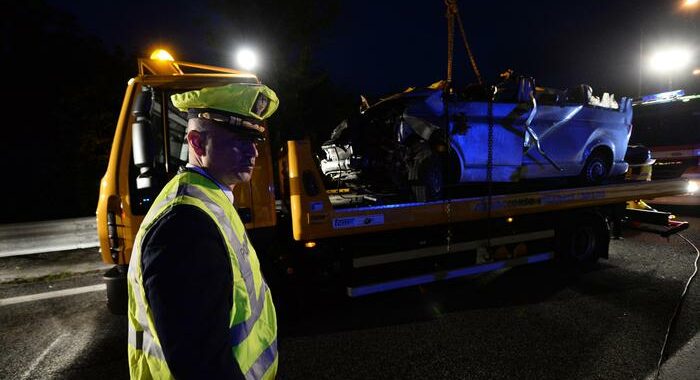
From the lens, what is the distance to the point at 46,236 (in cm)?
601

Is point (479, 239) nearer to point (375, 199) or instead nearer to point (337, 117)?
point (375, 199)

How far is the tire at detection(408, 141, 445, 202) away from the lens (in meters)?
4.32

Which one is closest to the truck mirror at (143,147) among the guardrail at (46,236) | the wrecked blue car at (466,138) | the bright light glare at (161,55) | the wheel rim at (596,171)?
the bright light glare at (161,55)

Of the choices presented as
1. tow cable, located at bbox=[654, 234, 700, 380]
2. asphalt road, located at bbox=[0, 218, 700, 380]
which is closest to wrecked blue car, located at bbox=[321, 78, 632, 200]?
asphalt road, located at bbox=[0, 218, 700, 380]

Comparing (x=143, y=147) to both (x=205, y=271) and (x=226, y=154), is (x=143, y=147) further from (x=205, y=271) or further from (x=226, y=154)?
(x=205, y=271)

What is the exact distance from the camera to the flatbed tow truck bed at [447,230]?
3.61 metres

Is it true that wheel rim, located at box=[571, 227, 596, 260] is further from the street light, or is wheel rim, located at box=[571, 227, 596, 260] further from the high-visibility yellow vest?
the street light

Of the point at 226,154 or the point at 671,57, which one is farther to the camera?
the point at 671,57

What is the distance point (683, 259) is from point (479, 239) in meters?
Result: 3.91

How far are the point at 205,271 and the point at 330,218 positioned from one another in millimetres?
2723

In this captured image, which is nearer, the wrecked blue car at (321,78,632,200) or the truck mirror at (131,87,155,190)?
the truck mirror at (131,87,155,190)

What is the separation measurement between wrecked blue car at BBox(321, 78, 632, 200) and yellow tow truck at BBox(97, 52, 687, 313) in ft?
1.23

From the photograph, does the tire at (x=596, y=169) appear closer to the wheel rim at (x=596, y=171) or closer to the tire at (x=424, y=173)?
the wheel rim at (x=596, y=171)

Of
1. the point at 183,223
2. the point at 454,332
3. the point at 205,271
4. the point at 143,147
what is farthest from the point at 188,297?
the point at 454,332
